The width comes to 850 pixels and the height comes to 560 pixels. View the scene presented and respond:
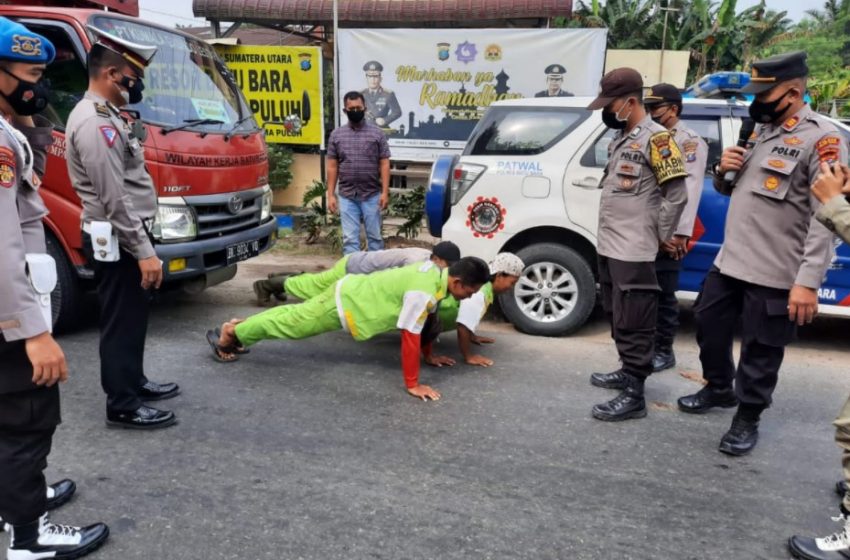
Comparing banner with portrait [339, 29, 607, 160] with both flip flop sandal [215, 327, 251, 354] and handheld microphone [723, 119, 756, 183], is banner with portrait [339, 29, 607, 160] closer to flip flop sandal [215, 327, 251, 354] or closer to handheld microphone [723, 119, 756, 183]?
flip flop sandal [215, 327, 251, 354]

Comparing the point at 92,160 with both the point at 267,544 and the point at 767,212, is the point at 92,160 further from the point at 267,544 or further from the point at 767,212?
the point at 767,212

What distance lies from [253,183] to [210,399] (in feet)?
6.37

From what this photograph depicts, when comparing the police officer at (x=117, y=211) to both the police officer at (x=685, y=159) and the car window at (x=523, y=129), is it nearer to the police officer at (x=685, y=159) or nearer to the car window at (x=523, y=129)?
the car window at (x=523, y=129)

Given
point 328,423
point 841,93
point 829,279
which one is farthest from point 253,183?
point 841,93

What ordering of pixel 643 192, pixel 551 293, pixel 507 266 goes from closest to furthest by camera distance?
pixel 643 192, pixel 507 266, pixel 551 293

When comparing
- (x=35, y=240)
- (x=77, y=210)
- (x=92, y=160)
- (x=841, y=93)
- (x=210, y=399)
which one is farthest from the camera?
(x=841, y=93)

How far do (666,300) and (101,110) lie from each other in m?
3.45

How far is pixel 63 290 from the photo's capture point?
4.35m

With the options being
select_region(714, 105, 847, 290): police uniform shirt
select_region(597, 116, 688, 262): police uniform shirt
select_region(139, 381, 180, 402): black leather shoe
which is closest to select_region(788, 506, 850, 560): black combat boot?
select_region(714, 105, 847, 290): police uniform shirt

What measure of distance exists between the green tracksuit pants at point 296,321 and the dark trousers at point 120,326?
810mm

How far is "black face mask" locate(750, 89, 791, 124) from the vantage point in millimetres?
2949

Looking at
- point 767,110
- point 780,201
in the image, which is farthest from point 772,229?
point 767,110

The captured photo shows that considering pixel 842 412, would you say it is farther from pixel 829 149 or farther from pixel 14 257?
pixel 14 257

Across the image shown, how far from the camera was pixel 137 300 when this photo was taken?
323cm
